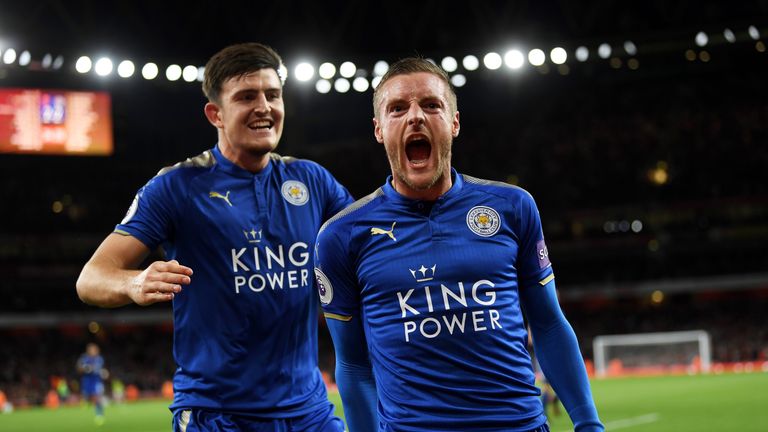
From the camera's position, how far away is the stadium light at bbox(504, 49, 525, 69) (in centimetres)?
2533

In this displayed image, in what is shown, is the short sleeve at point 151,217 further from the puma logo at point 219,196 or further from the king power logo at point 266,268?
the king power logo at point 266,268

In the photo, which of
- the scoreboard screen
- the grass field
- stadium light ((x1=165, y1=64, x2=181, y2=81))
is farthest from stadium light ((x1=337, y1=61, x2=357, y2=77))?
the grass field

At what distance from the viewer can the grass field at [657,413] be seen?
45.9 ft

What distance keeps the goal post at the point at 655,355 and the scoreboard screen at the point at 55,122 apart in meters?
22.6

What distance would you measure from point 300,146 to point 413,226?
35584 millimetres

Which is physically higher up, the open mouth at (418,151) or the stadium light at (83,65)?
the stadium light at (83,65)

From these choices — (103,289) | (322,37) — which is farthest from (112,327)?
(103,289)

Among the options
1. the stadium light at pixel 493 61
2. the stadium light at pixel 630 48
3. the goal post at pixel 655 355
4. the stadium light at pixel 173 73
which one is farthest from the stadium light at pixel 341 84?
the goal post at pixel 655 355

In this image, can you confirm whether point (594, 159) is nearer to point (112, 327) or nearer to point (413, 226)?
point (112, 327)

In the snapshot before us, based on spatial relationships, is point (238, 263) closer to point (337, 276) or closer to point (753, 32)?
point (337, 276)

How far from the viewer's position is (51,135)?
930 inches

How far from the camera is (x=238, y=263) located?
13.5 feet

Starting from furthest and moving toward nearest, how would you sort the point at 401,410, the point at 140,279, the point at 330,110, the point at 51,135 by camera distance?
the point at 330,110 < the point at 51,135 < the point at 140,279 < the point at 401,410

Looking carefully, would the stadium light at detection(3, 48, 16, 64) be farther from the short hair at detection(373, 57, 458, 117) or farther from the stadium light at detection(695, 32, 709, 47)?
the short hair at detection(373, 57, 458, 117)
